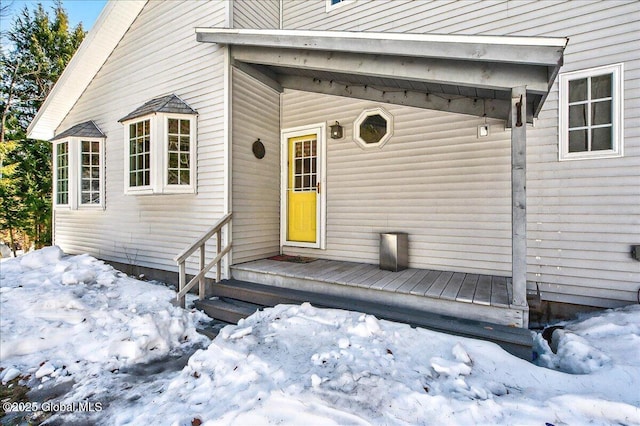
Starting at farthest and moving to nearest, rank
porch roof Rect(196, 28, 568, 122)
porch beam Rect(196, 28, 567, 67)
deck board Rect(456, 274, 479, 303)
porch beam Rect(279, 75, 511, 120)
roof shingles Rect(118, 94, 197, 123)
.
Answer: roof shingles Rect(118, 94, 197, 123)
porch beam Rect(279, 75, 511, 120)
deck board Rect(456, 274, 479, 303)
porch roof Rect(196, 28, 568, 122)
porch beam Rect(196, 28, 567, 67)

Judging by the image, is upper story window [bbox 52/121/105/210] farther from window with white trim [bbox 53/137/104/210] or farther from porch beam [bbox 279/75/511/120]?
porch beam [bbox 279/75/511/120]

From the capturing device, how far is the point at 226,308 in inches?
143

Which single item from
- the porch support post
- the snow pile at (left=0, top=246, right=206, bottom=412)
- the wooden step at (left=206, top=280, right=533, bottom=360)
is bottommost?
the snow pile at (left=0, top=246, right=206, bottom=412)

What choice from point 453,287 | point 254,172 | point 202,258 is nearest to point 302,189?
point 254,172

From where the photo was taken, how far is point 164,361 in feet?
9.45

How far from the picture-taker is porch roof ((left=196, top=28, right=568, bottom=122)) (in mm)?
2467

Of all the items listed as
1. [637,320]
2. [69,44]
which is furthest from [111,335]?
[69,44]

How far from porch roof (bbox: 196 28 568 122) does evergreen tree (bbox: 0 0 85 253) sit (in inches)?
413

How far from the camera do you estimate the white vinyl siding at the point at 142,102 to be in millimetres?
4625

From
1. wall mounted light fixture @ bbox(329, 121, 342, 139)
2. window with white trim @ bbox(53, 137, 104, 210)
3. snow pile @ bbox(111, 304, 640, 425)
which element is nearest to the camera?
snow pile @ bbox(111, 304, 640, 425)

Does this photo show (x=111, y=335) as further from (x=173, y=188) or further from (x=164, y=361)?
(x=173, y=188)

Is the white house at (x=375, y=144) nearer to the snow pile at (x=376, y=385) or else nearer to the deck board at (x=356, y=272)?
the deck board at (x=356, y=272)

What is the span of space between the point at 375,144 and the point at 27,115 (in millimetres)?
14099

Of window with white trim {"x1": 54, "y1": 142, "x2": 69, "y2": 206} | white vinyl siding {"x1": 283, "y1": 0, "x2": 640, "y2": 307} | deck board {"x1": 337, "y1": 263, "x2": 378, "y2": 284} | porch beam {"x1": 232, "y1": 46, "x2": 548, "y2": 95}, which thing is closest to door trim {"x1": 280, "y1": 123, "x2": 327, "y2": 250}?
deck board {"x1": 337, "y1": 263, "x2": 378, "y2": 284}
